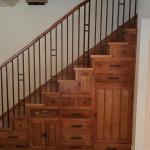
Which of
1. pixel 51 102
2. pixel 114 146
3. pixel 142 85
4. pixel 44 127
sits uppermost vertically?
pixel 142 85

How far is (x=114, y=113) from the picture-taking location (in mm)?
4312

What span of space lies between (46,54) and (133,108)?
183cm

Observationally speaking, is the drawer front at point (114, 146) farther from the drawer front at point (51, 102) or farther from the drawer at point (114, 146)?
the drawer front at point (51, 102)

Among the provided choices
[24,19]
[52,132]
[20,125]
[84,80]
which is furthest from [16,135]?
[24,19]

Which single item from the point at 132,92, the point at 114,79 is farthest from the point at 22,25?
the point at 132,92

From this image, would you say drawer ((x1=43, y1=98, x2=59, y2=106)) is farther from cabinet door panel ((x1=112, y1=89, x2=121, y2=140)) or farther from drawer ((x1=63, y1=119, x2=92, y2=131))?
cabinet door panel ((x1=112, y1=89, x2=121, y2=140))

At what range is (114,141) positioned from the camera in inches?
173

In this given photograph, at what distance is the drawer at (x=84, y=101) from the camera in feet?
13.9

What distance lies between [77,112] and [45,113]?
19.5 inches

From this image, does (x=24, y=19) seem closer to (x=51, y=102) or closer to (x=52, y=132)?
(x=51, y=102)

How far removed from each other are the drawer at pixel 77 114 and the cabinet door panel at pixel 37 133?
0.39 meters

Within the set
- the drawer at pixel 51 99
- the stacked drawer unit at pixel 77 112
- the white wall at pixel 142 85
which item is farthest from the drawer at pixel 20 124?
the white wall at pixel 142 85

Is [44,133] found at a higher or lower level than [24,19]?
lower

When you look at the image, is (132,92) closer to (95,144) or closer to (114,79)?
(114,79)
